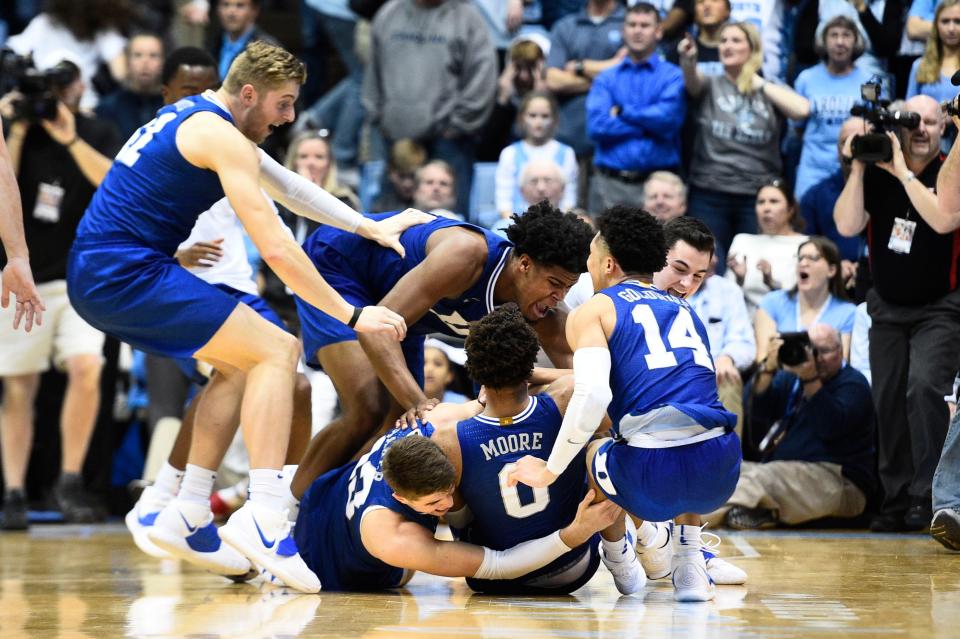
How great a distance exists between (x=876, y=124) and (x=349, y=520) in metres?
3.47

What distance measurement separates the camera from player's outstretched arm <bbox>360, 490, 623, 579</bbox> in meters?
4.36

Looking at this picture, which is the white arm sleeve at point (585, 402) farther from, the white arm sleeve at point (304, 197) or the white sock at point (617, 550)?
the white arm sleeve at point (304, 197)

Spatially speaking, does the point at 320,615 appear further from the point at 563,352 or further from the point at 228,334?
the point at 563,352

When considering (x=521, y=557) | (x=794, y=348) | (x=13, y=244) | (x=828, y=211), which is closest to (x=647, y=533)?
(x=521, y=557)

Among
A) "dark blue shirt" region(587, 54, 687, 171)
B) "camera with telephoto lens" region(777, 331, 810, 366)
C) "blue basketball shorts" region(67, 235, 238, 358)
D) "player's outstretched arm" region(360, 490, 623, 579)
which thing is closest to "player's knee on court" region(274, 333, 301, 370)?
"blue basketball shorts" region(67, 235, 238, 358)

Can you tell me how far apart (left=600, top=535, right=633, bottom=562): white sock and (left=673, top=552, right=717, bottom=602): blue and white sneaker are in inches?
7.2

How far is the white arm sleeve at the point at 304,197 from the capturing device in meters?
4.99

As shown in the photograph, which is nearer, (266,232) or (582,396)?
(582,396)

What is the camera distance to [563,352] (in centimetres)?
531

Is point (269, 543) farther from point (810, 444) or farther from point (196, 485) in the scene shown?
point (810, 444)

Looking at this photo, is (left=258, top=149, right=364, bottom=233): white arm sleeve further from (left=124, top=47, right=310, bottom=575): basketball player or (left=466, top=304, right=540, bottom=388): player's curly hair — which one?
(left=466, top=304, right=540, bottom=388): player's curly hair

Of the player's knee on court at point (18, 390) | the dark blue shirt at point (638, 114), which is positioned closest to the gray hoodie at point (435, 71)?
the dark blue shirt at point (638, 114)

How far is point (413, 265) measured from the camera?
527 centimetres

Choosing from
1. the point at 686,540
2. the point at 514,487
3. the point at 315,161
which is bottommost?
the point at 686,540
